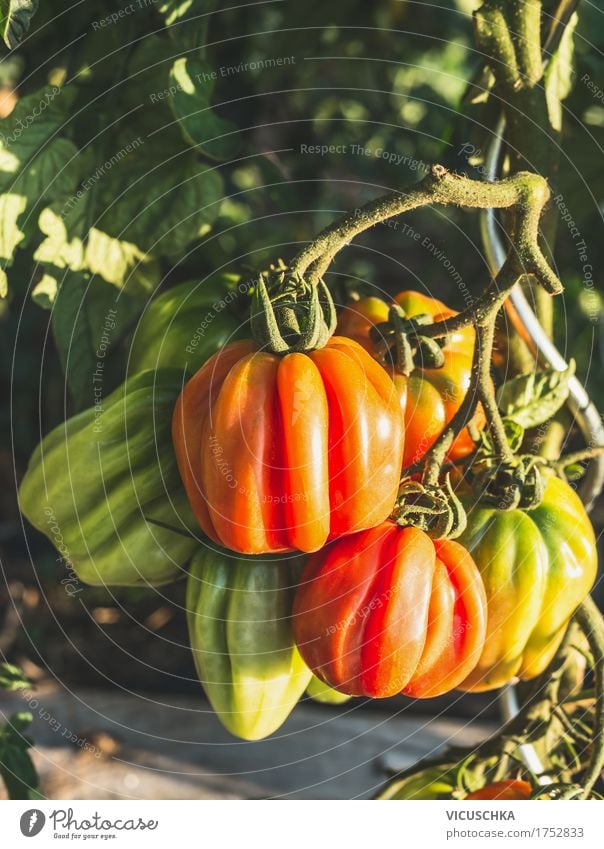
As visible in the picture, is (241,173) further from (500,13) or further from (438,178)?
(438,178)

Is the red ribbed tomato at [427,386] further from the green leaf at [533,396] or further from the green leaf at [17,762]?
the green leaf at [17,762]

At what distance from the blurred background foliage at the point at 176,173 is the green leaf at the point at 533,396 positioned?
12cm

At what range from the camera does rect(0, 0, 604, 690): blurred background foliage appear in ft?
1.96

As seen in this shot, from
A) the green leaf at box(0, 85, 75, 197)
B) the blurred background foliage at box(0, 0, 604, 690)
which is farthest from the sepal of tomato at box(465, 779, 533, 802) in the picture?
the green leaf at box(0, 85, 75, 197)

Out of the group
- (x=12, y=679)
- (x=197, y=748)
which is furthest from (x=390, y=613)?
(x=197, y=748)

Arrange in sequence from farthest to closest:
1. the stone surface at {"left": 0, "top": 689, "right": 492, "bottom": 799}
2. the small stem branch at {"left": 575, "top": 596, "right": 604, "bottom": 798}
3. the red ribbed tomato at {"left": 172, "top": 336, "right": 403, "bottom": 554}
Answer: the stone surface at {"left": 0, "top": 689, "right": 492, "bottom": 799} < the small stem branch at {"left": 575, "top": 596, "right": 604, "bottom": 798} < the red ribbed tomato at {"left": 172, "top": 336, "right": 403, "bottom": 554}

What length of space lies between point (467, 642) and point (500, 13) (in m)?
0.38

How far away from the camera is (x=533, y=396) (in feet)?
1.68

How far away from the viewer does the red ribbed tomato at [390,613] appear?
44 cm

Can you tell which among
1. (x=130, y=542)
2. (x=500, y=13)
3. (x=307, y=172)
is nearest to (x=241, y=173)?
(x=307, y=172)

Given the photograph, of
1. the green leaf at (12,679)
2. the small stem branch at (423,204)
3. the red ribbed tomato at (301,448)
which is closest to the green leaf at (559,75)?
the small stem branch at (423,204)

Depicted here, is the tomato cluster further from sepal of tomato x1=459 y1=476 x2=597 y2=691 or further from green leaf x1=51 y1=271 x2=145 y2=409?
green leaf x1=51 y1=271 x2=145 y2=409

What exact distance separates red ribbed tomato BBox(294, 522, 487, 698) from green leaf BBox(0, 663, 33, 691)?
0.73 ft
